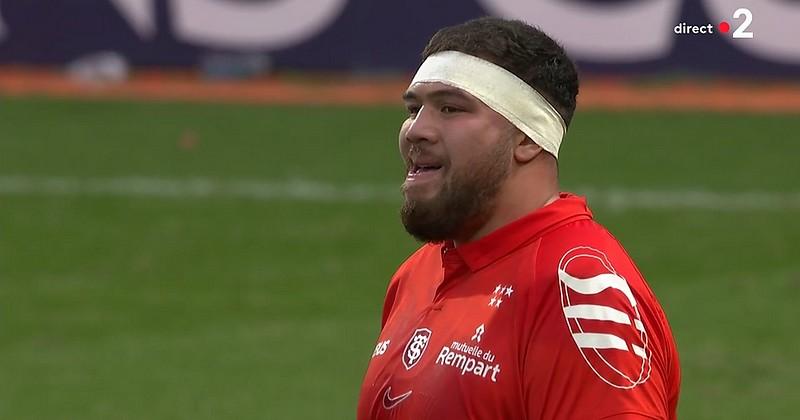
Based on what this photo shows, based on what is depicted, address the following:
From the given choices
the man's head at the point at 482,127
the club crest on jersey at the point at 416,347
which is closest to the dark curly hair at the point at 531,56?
the man's head at the point at 482,127

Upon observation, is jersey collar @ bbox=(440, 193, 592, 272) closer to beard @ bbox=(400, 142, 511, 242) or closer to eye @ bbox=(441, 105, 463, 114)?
beard @ bbox=(400, 142, 511, 242)

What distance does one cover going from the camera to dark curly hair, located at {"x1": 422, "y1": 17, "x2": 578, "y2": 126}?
3.12 m

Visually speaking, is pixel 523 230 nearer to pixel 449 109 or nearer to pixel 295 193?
pixel 449 109

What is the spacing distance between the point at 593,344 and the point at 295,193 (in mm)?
10648

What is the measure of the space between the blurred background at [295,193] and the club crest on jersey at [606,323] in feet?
9.19

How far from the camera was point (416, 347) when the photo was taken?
125 inches

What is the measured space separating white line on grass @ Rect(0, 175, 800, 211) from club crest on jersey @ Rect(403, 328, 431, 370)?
30.9 ft

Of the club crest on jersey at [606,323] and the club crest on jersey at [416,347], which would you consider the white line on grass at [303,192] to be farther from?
the club crest on jersey at [606,323]

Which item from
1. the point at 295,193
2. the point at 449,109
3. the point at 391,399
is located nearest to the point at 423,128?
the point at 449,109

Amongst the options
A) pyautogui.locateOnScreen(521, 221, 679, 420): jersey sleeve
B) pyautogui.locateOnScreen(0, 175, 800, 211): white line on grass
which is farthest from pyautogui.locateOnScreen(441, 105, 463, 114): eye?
pyautogui.locateOnScreen(0, 175, 800, 211): white line on grass

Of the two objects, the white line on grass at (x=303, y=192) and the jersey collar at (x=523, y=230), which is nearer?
the jersey collar at (x=523, y=230)

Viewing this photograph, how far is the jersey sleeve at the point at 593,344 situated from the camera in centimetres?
275

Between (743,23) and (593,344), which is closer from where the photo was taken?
(593,344)

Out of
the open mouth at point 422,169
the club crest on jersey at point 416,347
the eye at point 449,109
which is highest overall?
the eye at point 449,109
